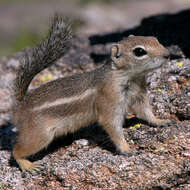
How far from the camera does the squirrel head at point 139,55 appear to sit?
15.7 ft

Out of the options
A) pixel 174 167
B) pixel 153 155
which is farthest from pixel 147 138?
pixel 174 167

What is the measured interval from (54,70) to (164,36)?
2424 millimetres

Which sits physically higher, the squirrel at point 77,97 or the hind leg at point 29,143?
the squirrel at point 77,97

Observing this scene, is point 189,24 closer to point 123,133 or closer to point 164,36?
point 164,36

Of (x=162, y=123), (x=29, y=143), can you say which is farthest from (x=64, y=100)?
(x=162, y=123)

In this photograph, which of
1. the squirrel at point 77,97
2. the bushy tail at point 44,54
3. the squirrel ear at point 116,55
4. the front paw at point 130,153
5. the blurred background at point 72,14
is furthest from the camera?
the blurred background at point 72,14

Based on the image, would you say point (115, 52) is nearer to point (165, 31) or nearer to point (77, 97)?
point (77, 97)

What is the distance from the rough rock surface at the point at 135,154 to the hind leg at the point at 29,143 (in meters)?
0.16

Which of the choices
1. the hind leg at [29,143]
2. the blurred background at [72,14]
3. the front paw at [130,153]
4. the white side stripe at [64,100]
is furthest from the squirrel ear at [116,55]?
the blurred background at [72,14]

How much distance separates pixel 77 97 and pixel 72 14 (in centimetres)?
753

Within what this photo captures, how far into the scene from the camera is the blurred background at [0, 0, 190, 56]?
1268 centimetres

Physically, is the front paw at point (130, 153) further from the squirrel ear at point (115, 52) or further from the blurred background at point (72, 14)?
the blurred background at point (72, 14)

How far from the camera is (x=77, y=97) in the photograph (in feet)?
17.2

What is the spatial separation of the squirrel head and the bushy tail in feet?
2.75
